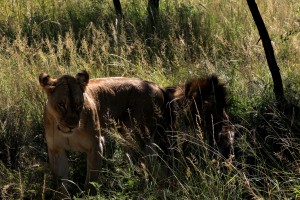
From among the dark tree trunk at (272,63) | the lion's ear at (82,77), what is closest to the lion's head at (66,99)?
the lion's ear at (82,77)

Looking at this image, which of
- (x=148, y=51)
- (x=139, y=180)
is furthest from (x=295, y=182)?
(x=148, y=51)

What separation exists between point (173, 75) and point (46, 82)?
2.27 metres

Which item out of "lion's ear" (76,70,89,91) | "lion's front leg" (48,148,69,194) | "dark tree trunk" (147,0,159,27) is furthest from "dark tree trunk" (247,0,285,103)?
"dark tree trunk" (147,0,159,27)

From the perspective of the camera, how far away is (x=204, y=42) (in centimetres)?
862

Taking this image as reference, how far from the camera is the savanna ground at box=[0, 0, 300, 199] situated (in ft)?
16.4

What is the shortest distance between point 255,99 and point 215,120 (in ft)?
2.24

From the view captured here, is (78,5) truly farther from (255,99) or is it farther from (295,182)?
(295,182)

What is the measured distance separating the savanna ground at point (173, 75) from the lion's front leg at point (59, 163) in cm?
10

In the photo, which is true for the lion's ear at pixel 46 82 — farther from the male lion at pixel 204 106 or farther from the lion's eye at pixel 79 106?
the male lion at pixel 204 106

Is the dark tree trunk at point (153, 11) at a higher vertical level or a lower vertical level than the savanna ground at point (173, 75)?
higher

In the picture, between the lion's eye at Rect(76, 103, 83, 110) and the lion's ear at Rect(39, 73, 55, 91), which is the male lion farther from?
the lion's ear at Rect(39, 73, 55, 91)

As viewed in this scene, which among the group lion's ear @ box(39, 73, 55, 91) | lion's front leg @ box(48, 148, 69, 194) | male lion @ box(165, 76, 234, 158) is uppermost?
lion's ear @ box(39, 73, 55, 91)

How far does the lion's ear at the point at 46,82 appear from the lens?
5246 mm

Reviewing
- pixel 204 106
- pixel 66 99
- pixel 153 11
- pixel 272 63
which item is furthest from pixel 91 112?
pixel 153 11
